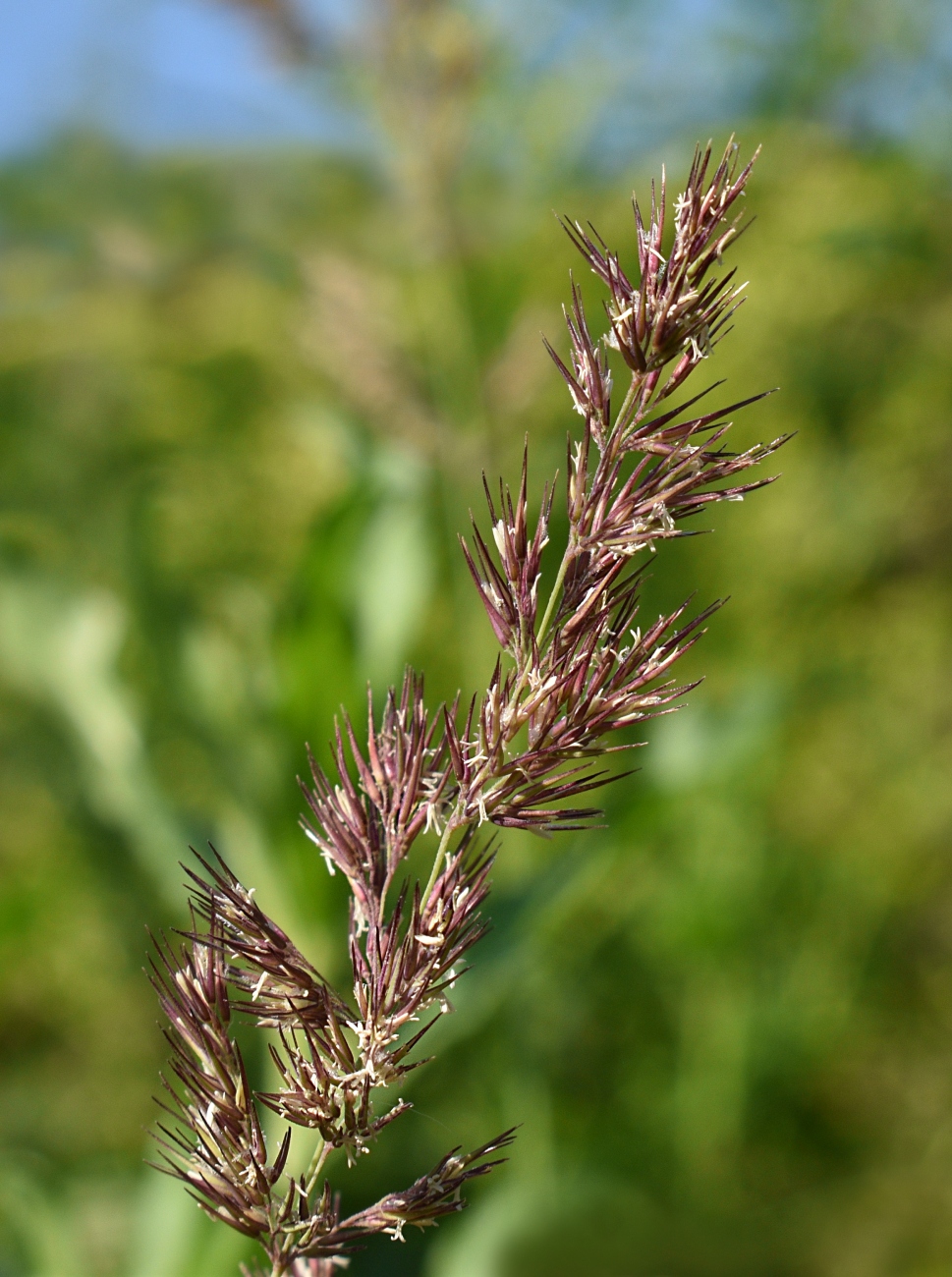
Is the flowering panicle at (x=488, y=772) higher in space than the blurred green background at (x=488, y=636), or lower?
lower

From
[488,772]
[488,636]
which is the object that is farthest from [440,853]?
[488,636]

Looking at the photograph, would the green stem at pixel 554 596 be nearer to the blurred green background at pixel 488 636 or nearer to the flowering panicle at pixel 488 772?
the flowering panicle at pixel 488 772

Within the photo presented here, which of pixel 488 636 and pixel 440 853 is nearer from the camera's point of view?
pixel 440 853

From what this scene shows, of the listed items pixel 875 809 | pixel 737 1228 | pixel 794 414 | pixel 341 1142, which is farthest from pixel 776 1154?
pixel 341 1142

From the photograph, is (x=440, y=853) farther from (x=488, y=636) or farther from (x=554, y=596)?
(x=488, y=636)

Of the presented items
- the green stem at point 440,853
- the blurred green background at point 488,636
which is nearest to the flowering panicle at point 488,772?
the green stem at point 440,853

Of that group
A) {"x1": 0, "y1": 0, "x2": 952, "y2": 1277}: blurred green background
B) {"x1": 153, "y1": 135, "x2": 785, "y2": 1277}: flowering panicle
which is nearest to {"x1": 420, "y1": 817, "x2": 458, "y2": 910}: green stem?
{"x1": 153, "y1": 135, "x2": 785, "y2": 1277}: flowering panicle

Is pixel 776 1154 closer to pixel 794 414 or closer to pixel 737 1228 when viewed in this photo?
pixel 737 1228
